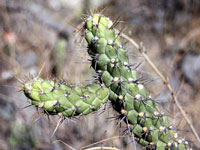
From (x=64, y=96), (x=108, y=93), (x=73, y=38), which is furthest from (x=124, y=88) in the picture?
(x=73, y=38)

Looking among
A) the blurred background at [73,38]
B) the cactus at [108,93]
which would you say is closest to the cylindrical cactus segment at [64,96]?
the cactus at [108,93]

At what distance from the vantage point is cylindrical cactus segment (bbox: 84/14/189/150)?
4.44 ft

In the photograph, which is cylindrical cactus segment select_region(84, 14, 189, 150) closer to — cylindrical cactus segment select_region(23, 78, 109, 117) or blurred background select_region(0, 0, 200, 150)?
cylindrical cactus segment select_region(23, 78, 109, 117)

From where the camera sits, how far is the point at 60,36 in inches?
219

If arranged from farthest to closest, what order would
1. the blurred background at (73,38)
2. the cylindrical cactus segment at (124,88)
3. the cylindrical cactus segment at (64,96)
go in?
the blurred background at (73,38)
the cylindrical cactus segment at (124,88)
the cylindrical cactus segment at (64,96)

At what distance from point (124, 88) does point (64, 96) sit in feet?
1.13

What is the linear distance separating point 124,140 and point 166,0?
151 inches

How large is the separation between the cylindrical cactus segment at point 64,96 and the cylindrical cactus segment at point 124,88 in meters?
0.09

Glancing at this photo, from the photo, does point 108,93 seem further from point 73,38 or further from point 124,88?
point 73,38

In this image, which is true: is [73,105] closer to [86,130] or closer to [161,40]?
[86,130]

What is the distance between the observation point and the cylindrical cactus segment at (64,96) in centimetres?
124

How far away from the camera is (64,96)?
1312mm

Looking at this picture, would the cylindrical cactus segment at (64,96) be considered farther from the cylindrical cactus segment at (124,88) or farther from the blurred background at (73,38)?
the blurred background at (73,38)

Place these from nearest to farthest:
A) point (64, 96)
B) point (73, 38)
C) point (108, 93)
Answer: point (64, 96), point (108, 93), point (73, 38)
